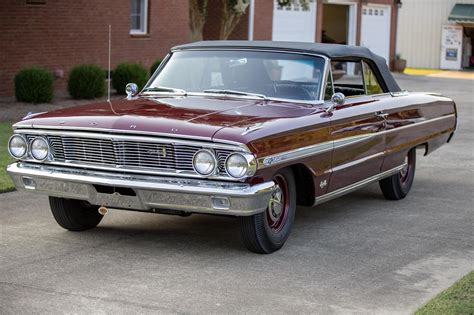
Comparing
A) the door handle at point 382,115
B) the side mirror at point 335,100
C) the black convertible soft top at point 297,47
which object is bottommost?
the door handle at point 382,115

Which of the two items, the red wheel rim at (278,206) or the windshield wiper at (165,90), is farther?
the windshield wiper at (165,90)

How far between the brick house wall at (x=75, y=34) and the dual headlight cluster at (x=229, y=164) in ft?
42.2

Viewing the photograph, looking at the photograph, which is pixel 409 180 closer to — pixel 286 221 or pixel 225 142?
pixel 286 221

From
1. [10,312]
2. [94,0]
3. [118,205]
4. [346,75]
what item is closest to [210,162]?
[118,205]

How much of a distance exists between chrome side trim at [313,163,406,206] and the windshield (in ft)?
2.81

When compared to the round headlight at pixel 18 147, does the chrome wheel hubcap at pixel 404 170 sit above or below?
below

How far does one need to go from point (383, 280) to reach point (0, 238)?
10.3ft

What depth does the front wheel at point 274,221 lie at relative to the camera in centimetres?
718

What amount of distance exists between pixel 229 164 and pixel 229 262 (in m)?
0.79

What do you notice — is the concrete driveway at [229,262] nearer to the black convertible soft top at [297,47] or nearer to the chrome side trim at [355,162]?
the chrome side trim at [355,162]

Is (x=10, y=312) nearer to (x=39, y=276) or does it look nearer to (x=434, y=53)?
(x=39, y=276)

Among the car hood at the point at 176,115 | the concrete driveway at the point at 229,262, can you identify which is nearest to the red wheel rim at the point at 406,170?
the concrete driveway at the point at 229,262

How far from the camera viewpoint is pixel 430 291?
6488mm

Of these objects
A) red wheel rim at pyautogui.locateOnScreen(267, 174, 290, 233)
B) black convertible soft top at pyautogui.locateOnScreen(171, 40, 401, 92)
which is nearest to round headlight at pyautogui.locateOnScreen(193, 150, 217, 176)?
red wheel rim at pyautogui.locateOnScreen(267, 174, 290, 233)
